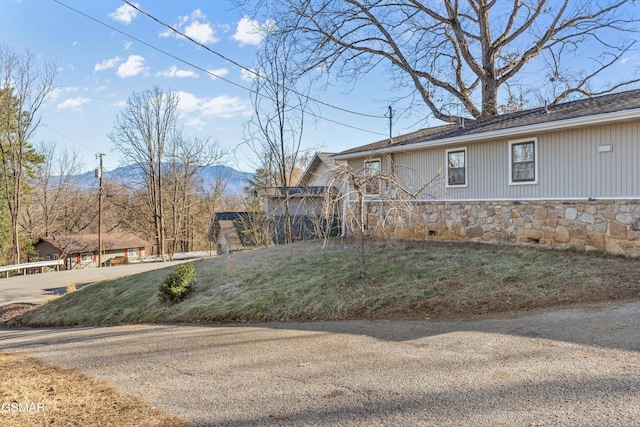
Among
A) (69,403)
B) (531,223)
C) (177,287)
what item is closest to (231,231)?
(177,287)

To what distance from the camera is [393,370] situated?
3.89m

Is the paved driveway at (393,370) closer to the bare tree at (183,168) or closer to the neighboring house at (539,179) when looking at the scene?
the neighboring house at (539,179)

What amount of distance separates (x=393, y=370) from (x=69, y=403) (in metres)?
2.88

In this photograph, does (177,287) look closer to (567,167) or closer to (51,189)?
(567,167)

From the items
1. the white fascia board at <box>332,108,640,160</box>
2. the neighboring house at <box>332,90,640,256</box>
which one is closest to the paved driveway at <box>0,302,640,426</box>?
the neighboring house at <box>332,90,640,256</box>

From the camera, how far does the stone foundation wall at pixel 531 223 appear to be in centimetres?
873

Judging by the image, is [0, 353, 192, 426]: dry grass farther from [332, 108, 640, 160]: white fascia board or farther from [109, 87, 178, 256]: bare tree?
[109, 87, 178, 256]: bare tree

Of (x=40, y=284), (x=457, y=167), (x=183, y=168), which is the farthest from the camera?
(x=183, y=168)

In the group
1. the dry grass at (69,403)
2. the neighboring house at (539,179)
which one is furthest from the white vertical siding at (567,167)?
the dry grass at (69,403)

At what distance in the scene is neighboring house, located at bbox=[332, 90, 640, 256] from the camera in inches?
345

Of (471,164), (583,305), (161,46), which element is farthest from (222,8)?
(583,305)

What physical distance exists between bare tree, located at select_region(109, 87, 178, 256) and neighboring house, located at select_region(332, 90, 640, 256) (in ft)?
78.3

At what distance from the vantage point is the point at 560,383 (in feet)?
10.9

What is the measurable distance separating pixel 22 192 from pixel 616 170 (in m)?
31.2
